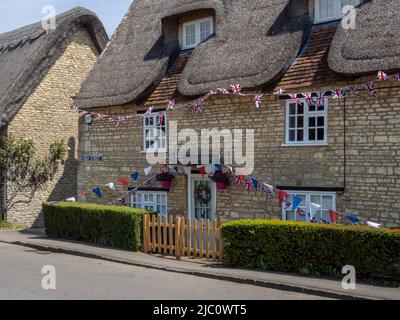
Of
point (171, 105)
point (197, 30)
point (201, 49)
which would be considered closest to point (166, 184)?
point (171, 105)

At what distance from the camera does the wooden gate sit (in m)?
12.1

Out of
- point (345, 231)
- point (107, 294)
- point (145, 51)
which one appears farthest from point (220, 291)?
point (145, 51)

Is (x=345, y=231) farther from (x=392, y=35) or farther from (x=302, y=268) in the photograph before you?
(x=392, y=35)

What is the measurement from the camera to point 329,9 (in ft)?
46.6

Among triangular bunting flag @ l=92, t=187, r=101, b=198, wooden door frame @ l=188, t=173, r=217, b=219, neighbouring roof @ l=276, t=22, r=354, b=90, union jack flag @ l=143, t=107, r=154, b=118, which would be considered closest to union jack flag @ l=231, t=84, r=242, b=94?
neighbouring roof @ l=276, t=22, r=354, b=90

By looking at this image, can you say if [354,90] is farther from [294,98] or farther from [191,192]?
[191,192]

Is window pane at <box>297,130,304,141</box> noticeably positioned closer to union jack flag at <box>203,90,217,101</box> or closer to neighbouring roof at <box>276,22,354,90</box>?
neighbouring roof at <box>276,22,354,90</box>

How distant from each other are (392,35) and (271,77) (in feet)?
9.43

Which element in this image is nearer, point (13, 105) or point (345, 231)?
point (345, 231)

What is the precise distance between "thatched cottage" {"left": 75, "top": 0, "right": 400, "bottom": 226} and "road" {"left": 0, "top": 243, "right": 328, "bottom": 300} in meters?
3.87

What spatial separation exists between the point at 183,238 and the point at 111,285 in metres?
3.12

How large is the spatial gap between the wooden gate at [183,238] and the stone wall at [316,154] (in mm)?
1998

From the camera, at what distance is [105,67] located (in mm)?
18203

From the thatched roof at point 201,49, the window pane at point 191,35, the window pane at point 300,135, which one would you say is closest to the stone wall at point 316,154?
the window pane at point 300,135
